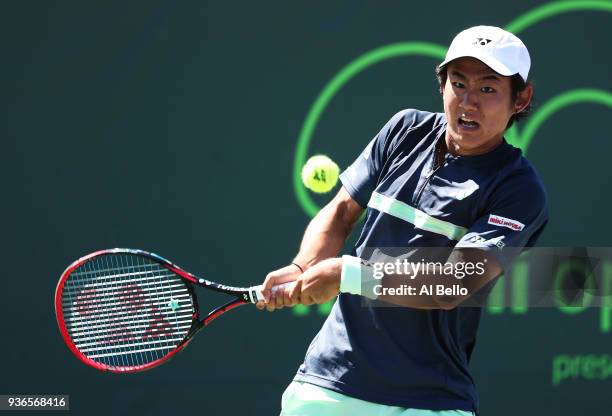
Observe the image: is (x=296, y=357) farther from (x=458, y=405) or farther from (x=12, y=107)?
(x=458, y=405)

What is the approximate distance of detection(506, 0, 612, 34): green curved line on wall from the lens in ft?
16.8

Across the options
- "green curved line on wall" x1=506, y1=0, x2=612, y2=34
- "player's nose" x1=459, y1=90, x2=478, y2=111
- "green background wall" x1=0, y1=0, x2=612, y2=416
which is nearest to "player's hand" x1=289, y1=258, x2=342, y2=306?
"player's nose" x1=459, y1=90, x2=478, y2=111

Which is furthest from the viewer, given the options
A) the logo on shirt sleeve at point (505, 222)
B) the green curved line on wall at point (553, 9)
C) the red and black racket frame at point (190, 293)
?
the green curved line on wall at point (553, 9)

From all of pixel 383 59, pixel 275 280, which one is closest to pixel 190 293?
pixel 275 280

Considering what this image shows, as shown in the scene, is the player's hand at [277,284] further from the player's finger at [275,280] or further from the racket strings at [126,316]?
the racket strings at [126,316]

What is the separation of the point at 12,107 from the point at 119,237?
2.78 ft

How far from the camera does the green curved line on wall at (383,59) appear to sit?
5145 millimetres

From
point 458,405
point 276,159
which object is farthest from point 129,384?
point 458,405

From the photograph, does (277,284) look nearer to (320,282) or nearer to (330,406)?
(320,282)

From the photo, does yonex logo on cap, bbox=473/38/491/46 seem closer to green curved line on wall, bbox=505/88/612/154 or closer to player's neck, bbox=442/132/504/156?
player's neck, bbox=442/132/504/156

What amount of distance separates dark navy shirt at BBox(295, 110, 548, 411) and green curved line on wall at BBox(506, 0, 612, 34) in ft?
7.35

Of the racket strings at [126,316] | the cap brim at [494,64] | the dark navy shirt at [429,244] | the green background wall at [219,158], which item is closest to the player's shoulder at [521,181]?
the dark navy shirt at [429,244]

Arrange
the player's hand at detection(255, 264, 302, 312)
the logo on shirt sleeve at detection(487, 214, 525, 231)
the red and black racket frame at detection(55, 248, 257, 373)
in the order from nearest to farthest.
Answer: the logo on shirt sleeve at detection(487, 214, 525, 231), the player's hand at detection(255, 264, 302, 312), the red and black racket frame at detection(55, 248, 257, 373)

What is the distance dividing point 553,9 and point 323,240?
247 cm
